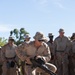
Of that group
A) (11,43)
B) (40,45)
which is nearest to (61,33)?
(11,43)

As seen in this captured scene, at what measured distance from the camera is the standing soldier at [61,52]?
14297mm

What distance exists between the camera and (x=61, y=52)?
14344 mm

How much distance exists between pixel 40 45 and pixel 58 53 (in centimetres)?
440

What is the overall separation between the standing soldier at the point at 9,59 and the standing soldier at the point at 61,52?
67.4 inches

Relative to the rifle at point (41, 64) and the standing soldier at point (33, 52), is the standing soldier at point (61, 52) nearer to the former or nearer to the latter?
the standing soldier at point (33, 52)

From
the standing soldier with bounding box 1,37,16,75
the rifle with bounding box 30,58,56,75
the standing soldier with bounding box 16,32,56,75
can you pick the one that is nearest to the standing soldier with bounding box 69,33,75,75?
the standing soldier with bounding box 1,37,16,75

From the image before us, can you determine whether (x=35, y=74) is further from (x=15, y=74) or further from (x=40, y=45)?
(x=15, y=74)

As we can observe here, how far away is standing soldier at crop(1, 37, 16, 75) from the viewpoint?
14.3m

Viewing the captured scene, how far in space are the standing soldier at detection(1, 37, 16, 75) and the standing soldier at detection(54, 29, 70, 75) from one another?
1712mm

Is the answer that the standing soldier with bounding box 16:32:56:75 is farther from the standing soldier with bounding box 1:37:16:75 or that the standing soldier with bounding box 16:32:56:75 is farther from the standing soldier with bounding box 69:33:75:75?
the standing soldier with bounding box 69:33:75:75

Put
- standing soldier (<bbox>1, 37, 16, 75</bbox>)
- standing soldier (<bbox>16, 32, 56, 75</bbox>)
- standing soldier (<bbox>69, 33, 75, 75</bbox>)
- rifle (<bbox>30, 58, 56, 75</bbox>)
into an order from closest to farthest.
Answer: rifle (<bbox>30, 58, 56, 75</bbox>)
standing soldier (<bbox>16, 32, 56, 75</bbox>)
standing soldier (<bbox>1, 37, 16, 75</bbox>)
standing soldier (<bbox>69, 33, 75, 75</bbox>)

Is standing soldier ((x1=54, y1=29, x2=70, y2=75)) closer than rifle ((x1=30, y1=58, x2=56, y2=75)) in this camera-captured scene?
No

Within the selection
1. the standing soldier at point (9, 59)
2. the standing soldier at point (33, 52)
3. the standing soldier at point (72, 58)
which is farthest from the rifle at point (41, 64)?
the standing soldier at point (72, 58)

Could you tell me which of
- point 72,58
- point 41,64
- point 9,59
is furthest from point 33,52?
point 72,58
